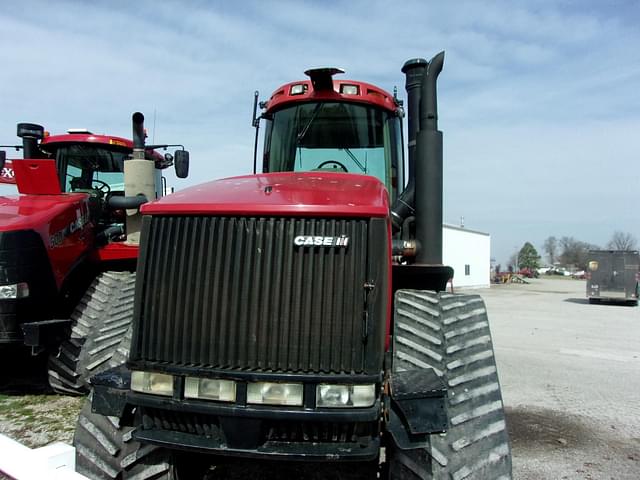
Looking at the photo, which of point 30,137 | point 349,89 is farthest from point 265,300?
point 30,137

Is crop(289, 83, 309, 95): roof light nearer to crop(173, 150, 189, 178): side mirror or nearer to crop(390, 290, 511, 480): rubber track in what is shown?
crop(173, 150, 189, 178): side mirror

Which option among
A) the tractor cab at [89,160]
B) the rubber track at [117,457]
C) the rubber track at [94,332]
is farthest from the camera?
the tractor cab at [89,160]

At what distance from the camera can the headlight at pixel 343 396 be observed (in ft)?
8.33

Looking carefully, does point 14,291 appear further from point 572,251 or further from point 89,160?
point 572,251

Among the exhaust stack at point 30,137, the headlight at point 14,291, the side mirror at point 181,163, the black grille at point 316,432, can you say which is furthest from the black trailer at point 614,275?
the black grille at point 316,432

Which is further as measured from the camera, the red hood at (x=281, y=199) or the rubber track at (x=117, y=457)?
the rubber track at (x=117, y=457)

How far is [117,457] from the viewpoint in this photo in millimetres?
3049

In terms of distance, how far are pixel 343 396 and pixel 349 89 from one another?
9.92 ft

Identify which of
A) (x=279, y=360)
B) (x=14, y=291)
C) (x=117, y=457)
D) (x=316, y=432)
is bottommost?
(x=117, y=457)

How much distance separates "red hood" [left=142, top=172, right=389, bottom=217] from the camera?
2.67m

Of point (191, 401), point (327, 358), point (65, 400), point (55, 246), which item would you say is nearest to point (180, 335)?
point (191, 401)

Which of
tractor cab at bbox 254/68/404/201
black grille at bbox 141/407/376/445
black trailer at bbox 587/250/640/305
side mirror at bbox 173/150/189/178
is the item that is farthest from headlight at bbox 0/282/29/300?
black trailer at bbox 587/250/640/305

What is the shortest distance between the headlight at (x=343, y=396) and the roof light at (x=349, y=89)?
2.95 meters

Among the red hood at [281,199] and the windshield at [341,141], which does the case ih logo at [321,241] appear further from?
the windshield at [341,141]
